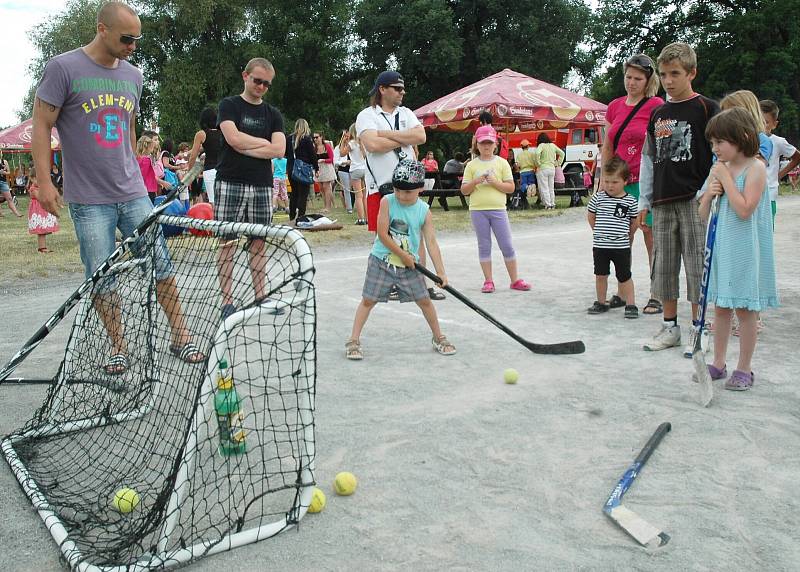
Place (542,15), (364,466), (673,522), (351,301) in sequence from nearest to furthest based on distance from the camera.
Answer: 1. (673,522)
2. (364,466)
3. (351,301)
4. (542,15)

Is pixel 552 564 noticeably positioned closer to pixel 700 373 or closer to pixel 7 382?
pixel 700 373

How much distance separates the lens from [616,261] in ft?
19.5

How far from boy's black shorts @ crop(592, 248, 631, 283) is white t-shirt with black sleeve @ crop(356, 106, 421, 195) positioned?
6.18ft

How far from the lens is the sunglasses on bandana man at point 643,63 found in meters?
5.57

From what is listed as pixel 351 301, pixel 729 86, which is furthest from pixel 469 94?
pixel 729 86

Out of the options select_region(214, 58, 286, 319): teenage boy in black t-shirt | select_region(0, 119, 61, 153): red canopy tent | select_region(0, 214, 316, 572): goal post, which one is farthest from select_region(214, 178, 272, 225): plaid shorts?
select_region(0, 119, 61, 153): red canopy tent

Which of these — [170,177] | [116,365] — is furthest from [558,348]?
[170,177]

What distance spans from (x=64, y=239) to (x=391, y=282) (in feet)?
30.3

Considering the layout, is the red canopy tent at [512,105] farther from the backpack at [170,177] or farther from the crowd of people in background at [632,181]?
the crowd of people in background at [632,181]

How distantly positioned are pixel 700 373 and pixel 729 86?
110 ft

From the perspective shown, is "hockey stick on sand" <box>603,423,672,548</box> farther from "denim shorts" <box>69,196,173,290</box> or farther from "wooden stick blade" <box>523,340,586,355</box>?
"denim shorts" <box>69,196,173,290</box>

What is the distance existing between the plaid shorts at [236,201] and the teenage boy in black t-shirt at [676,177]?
2.85 m

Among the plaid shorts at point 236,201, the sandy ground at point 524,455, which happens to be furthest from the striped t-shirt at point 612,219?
the plaid shorts at point 236,201

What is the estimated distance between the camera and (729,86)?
32.8 meters
